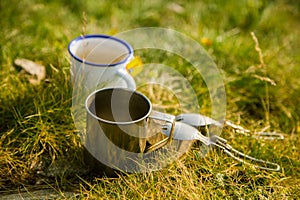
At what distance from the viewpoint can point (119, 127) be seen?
5.02ft

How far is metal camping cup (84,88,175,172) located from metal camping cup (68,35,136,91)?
170 mm

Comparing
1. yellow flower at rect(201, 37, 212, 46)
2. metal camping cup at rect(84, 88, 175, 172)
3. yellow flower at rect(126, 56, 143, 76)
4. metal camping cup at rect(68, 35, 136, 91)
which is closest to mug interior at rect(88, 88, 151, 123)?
metal camping cup at rect(84, 88, 175, 172)

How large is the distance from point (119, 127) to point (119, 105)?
0.21 meters

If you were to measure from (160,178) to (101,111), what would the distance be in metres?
0.36

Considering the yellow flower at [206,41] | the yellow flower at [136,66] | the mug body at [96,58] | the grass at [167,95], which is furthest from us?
the yellow flower at [206,41]

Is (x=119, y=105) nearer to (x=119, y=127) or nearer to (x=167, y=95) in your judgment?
(x=119, y=127)

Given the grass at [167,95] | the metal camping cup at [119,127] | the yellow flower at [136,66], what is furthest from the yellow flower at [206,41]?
the metal camping cup at [119,127]

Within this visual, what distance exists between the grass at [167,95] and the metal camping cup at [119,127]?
84 mm

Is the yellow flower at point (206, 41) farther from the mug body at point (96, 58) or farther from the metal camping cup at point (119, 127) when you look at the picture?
the metal camping cup at point (119, 127)

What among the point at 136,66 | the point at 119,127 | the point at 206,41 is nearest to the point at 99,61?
the point at 136,66

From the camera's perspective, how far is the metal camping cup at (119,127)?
1555 millimetres

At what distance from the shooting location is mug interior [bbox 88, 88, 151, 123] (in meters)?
1.69

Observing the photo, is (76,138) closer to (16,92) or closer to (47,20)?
(16,92)

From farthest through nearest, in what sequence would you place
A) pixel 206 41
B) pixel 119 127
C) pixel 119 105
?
pixel 206 41, pixel 119 105, pixel 119 127
